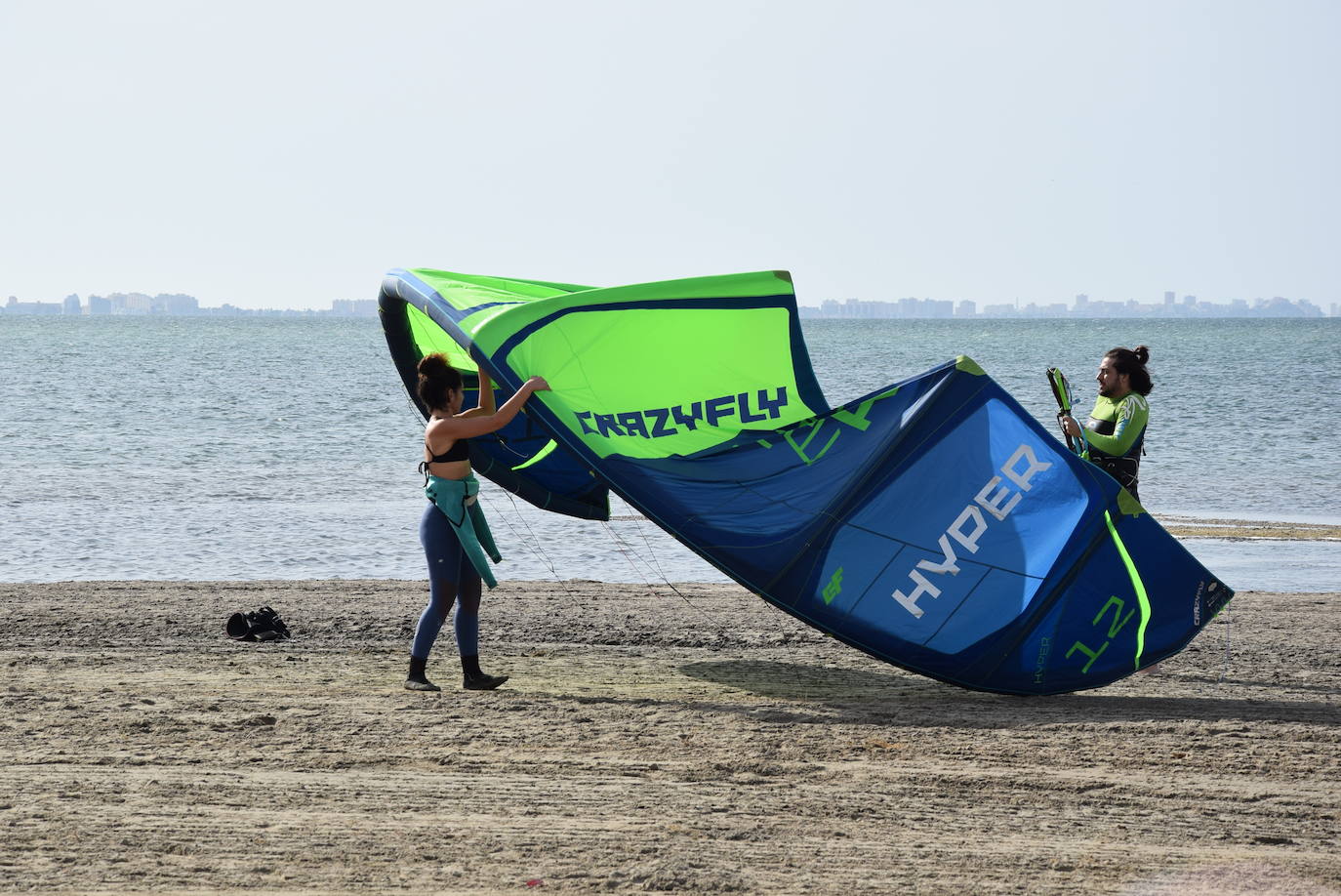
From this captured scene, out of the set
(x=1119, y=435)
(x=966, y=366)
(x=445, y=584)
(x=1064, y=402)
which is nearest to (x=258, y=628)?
(x=445, y=584)

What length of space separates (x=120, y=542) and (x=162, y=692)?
6775mm

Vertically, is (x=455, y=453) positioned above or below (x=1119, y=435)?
below

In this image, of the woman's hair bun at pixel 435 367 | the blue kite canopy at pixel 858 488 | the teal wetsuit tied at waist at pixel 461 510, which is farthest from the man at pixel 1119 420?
the woman's hair bun at pixel 435 367

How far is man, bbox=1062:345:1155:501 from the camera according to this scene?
667 cm

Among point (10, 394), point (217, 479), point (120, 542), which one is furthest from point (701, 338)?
point (10, 394)

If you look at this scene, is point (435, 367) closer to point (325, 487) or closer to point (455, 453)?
point (455, 453)

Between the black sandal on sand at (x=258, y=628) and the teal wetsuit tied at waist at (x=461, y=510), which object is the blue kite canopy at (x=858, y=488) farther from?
the black sandal on sand at (x=258, y=628)

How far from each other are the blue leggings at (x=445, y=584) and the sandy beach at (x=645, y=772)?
0.90 ft

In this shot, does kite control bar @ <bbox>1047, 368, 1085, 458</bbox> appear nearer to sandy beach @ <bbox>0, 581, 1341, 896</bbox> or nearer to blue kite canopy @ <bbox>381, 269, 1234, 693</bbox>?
blue kite canopy @ <bbox>381, 269, 1234, 693</bbox>

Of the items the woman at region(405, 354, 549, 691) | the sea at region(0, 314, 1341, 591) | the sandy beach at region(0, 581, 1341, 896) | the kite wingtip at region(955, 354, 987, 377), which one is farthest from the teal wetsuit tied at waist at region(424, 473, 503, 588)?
the sea at region(0, 314, 1341, 591)

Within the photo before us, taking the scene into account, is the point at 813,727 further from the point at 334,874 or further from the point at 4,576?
the point at 4,576

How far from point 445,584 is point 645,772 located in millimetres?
1635

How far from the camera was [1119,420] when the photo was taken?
6.70m

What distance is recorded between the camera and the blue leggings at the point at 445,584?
20.5 ft
